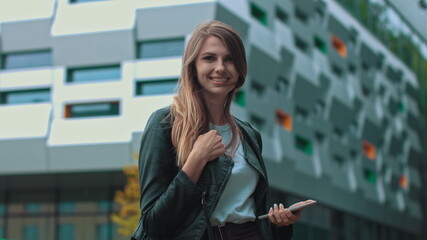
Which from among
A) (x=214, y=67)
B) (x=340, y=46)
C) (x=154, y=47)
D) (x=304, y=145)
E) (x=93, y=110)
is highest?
(x=214, y=67)

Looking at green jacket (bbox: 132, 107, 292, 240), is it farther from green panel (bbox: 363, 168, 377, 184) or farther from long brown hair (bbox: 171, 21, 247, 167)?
green panel (bbox: 363, 168, 377, 184)

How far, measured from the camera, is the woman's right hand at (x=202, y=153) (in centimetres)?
248

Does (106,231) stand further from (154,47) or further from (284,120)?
(284,120)

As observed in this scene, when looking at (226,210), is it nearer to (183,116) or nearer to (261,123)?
(183,116)

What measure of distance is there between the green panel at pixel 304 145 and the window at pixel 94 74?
9.37 m

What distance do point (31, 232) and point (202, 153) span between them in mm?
29081

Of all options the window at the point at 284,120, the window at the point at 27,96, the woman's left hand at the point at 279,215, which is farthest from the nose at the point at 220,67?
the window at the point at 284,120

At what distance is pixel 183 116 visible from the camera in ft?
8.47

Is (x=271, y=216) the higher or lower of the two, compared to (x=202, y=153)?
lower

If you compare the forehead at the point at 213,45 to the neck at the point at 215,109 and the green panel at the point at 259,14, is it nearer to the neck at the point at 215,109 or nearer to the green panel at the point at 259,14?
the neck at the point at 215,109

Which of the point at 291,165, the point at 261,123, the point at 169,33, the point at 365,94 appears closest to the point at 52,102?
the point at 169,33

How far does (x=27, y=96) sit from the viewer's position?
27688 millimetres

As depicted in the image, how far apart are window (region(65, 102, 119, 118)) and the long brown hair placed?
24291mm

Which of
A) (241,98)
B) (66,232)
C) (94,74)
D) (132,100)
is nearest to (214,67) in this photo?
(132,100)
